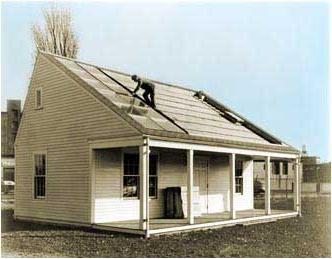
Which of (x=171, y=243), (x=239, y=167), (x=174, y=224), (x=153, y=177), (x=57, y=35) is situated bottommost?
(x=171, y=243)

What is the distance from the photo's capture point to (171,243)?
1390 cm

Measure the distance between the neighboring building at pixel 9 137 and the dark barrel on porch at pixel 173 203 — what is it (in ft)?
45.4

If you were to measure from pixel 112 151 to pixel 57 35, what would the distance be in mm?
18620

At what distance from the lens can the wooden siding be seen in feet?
57.1

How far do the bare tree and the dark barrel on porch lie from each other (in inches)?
673

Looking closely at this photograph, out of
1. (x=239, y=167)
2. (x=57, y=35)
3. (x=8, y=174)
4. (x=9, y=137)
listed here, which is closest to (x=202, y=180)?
(x=239, y=167)

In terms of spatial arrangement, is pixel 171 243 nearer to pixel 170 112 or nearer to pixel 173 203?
pixel 173 203

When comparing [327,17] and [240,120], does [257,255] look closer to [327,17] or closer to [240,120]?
[327,17]

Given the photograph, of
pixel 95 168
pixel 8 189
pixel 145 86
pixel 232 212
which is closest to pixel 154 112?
pixel 145 86

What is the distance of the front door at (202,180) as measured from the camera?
22328mm

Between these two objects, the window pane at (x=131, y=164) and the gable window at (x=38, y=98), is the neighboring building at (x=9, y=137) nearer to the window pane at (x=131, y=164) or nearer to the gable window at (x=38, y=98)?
the gable window at (x=38, y=98)

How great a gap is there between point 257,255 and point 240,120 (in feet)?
40.3

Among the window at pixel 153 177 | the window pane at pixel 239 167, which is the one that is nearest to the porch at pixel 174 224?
the window at pixel 153 177

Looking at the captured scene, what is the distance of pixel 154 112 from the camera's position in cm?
1786
